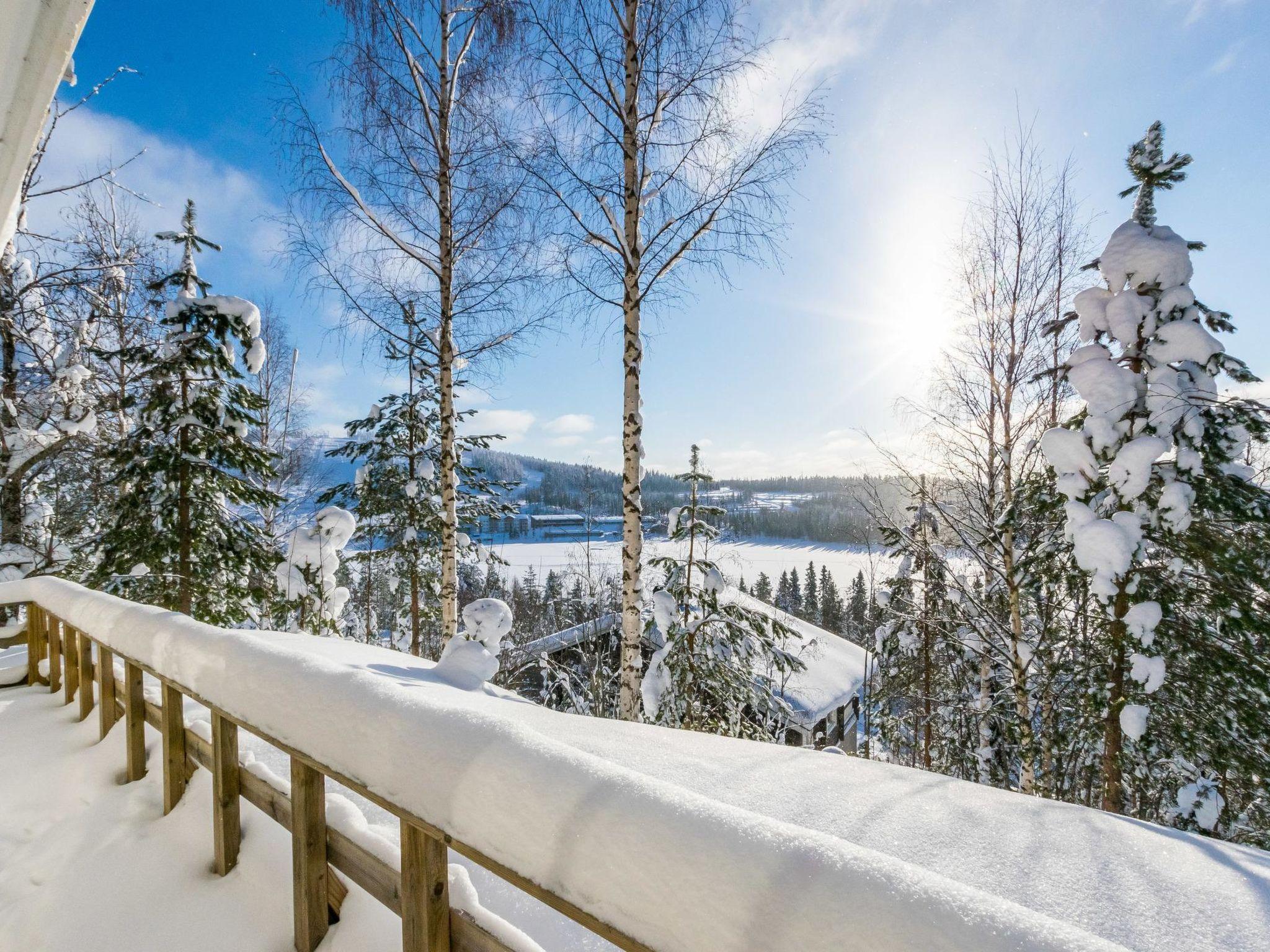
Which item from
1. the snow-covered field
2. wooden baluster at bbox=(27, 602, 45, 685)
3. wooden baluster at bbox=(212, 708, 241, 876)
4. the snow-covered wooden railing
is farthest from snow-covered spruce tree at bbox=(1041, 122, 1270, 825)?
the snow-covered field

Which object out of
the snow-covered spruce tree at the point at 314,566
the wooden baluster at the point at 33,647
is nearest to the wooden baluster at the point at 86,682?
the wooden baluster at the point at 33,647

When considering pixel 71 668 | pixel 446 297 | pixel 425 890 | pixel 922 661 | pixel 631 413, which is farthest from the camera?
pixel 922 661

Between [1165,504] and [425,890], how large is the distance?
260 inches

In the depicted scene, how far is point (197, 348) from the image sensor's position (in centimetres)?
646

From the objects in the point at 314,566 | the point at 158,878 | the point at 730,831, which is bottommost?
the point at 158,878

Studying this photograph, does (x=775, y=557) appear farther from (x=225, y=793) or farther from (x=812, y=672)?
(x=225, y=793)

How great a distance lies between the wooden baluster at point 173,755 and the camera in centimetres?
220

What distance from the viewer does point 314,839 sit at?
1.48 m

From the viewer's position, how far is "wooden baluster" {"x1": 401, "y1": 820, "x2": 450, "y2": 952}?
1095 mm

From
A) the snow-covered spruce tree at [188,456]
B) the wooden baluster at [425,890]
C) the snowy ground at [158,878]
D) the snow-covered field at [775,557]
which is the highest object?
the snow-covered spruce tree at [188,456]

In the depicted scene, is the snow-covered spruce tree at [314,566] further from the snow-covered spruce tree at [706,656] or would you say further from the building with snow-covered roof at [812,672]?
the snow-covered spruce tree at [706,656]

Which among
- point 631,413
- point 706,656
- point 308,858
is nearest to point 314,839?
point 308,858

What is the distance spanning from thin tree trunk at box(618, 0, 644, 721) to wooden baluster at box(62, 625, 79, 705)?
412 centimetres

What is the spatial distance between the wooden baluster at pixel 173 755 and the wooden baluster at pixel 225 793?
543mm
